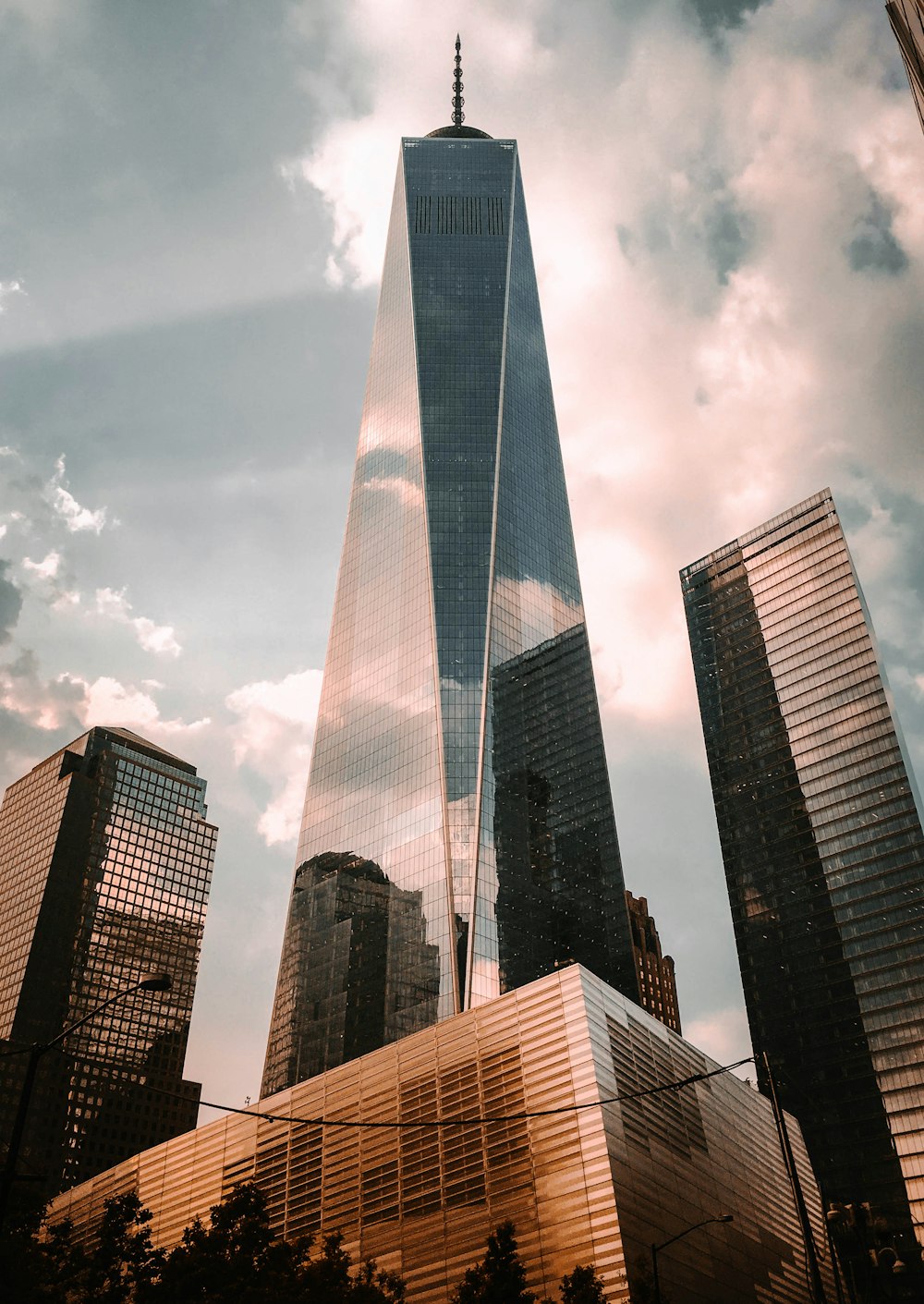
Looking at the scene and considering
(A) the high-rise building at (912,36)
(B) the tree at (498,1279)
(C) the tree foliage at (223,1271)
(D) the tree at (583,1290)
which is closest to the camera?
(A) the high-rise building at (912,36)

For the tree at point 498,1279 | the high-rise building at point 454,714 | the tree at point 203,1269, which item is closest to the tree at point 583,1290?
the tree at point 498,1279

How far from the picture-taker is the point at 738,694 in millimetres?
199000

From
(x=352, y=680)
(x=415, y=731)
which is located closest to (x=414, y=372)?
(x=352, y=680)

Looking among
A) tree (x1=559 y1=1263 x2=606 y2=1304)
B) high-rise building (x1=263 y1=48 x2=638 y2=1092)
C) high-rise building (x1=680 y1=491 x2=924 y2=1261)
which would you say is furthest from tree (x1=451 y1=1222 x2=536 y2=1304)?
high-rise building (x1=680 y1=491 x2=924 y2=1261)

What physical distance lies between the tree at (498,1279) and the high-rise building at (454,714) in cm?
7800

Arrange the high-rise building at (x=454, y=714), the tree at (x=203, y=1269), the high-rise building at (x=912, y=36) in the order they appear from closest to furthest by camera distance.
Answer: the high-rise building at (x=912, y=36), the tree at (x=203, y=1269), the high-rise building at (x=454, y=714)

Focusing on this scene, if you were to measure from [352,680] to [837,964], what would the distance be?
8736cm

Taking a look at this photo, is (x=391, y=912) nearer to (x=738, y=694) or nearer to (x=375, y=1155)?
(x=375, y=1155)

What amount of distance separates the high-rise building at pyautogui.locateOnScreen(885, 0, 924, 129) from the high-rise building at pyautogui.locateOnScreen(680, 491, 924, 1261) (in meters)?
138

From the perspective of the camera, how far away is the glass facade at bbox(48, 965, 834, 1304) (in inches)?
2704

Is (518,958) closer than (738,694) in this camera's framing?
Yes

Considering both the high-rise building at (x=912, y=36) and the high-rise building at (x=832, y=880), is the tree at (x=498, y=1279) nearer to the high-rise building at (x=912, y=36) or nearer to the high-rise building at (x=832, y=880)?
the high-rise building at (x=912, y=36)

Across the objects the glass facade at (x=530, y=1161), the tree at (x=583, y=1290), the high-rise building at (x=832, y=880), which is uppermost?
the high-rise building at (x=832, y=880)

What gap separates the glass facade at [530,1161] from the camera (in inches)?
2704
